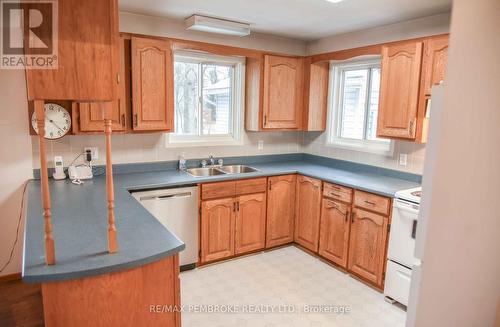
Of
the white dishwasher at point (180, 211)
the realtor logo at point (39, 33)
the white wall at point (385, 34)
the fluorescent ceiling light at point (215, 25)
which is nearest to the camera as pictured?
the realtor logo at point (39, 33)

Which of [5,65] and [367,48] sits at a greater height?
[367,48]

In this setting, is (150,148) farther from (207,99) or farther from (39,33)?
(39,33)

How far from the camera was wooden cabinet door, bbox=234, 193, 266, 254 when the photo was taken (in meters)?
3.36

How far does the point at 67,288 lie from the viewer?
1329 millimetres

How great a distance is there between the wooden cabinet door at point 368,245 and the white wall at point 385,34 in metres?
1.66

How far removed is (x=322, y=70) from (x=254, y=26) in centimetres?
104

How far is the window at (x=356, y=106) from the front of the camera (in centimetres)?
354

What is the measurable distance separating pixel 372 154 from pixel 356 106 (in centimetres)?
62

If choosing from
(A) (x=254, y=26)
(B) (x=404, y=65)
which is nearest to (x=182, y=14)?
(A) (x=254, y=26)

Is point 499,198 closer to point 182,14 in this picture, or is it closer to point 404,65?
point 404,65

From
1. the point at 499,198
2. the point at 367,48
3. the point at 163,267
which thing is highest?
the point at 367,48

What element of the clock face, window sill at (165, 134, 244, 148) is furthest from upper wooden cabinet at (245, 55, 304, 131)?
the clock face

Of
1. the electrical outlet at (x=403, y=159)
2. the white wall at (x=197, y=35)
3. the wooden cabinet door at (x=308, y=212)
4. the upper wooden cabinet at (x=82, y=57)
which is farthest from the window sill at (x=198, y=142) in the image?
the upper wooden cabinet at (x=82, y=57)

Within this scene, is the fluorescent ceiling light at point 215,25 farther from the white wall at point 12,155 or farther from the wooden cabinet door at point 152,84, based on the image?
the white wall at point 12,155
